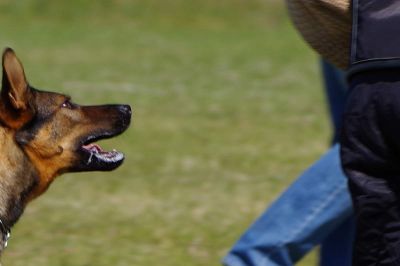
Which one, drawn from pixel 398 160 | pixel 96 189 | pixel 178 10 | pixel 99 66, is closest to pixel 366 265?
pixel 398 160

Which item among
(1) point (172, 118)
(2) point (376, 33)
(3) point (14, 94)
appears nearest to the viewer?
(2) point (376, 33)

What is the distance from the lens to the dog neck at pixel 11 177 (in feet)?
14.0

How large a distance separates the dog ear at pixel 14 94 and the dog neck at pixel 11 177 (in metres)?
0.06

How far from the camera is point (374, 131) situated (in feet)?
11.9

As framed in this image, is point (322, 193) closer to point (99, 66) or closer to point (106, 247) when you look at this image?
point (106, 247)

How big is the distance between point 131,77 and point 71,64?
1037 millimetres

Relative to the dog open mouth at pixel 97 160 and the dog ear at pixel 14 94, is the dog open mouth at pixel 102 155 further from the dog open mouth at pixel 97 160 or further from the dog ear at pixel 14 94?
the dog ear at pixel 14 94

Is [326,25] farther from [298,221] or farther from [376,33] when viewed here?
[298,221]

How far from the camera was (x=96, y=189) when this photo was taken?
7574 mm

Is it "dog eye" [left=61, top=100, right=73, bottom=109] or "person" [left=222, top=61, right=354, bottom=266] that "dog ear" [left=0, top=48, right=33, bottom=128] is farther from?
"person" [left=222, top=61, right=354, bottom=266]

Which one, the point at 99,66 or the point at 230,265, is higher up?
the point at 230,265

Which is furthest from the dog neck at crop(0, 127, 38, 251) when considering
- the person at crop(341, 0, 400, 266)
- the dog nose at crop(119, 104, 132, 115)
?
the person at crop(341, 0, 400, 266)

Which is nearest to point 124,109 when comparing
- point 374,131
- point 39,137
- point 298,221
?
point 39,137

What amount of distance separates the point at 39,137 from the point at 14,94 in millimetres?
224
